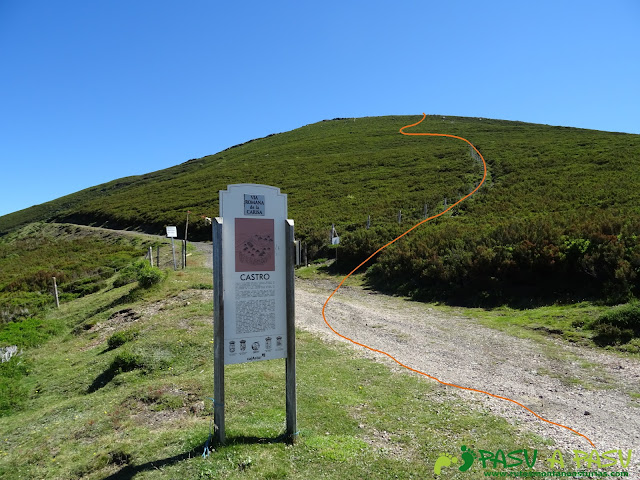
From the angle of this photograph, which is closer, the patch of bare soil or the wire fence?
the patch of bare soil

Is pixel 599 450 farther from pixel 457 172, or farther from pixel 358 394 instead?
pixel 457 172

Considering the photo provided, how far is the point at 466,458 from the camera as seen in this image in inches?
178

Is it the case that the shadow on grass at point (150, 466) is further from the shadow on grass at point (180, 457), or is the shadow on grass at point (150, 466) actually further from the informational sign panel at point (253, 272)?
the informational sign panel at point (253, 272)

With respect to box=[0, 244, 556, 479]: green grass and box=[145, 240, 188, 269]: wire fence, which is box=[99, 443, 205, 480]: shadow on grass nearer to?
box=[0, 244, 556, 479]: green grass

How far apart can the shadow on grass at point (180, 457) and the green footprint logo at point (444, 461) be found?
5.75 ft

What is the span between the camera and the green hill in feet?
41.9

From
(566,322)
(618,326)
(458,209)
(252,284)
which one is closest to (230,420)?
(252,284)

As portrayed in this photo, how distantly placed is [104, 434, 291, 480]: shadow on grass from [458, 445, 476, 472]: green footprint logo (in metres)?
2.03

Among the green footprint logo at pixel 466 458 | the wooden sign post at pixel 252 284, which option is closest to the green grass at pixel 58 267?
the wooden sign post at pixel 252 284

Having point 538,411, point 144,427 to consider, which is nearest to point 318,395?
point 144,427

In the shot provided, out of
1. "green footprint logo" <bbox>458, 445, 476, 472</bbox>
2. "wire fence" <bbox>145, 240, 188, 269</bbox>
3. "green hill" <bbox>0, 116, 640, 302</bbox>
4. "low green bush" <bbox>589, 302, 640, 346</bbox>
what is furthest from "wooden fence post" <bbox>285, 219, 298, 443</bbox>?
A: "wire fence" <bbox>145, 240, 188, 269</bbox>

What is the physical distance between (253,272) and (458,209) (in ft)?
83.8

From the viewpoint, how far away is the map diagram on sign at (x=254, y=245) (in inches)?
190

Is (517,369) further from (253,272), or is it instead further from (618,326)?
(253,272)
